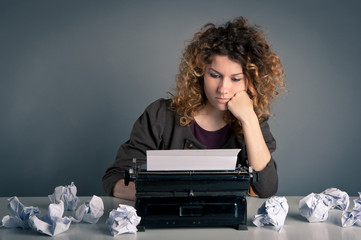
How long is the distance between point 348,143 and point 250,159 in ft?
6.37

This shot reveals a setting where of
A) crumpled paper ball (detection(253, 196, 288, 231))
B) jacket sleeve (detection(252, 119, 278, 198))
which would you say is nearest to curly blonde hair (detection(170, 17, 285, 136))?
jacket sleeve (detection(252, 119, 278, 198))

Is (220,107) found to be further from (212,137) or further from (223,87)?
(212,137)

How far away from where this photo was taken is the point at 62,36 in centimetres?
370

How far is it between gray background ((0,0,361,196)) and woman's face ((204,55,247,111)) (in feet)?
4.39

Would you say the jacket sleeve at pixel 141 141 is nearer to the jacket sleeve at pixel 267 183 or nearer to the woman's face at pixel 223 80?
the woman's face at pixel 223 80

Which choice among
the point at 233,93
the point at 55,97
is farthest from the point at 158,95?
the point at 233,93

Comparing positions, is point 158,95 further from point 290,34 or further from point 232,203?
point 232,203

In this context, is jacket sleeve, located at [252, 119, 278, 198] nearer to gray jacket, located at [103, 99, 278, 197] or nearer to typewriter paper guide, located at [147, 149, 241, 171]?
gray jacket, located at [103, 99, 278, 197]

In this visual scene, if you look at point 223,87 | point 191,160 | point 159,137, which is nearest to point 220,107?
point 223,87

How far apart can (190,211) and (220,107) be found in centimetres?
96

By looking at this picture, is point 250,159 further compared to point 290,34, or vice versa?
point 290,34

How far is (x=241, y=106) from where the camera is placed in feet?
7.93

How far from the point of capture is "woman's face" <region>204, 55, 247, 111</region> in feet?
7.99

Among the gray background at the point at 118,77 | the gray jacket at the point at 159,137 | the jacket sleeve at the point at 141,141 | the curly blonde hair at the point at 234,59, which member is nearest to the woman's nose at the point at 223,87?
the curly blonde hair at the point at 234,59
